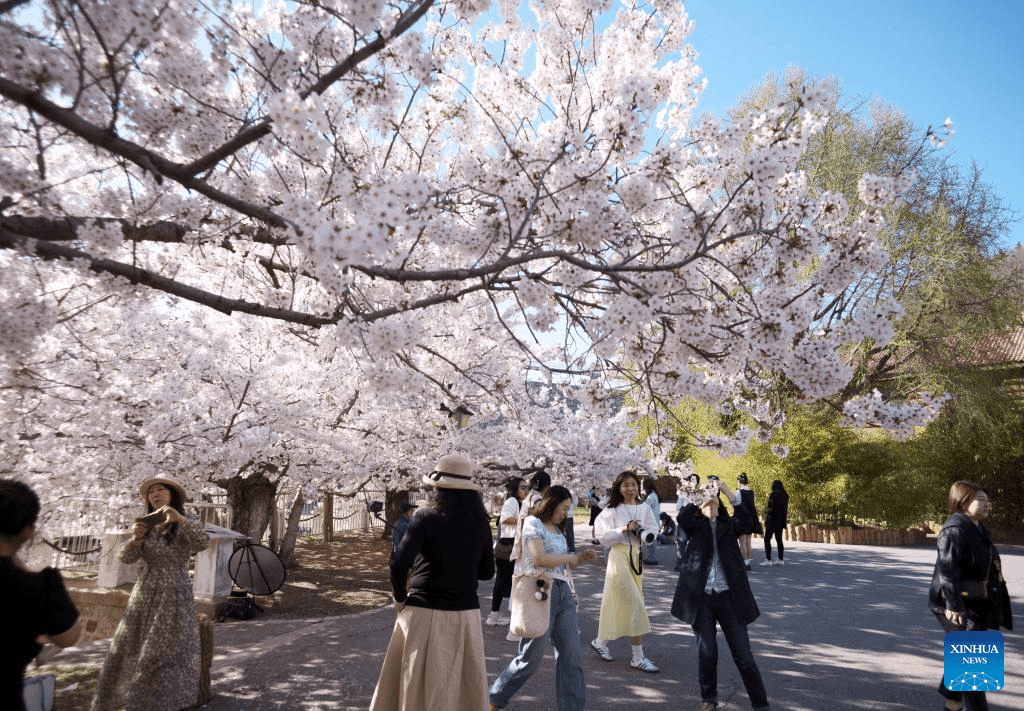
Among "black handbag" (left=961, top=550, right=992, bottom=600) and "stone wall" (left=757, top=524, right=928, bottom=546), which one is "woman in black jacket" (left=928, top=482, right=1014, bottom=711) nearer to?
"black handbag" (left=961, top=550, right=992, bottom=600)

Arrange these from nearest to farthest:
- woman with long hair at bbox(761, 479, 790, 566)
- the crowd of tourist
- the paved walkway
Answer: the crowd of tourist → the paved walkway → woman with long hair at bbox(761, 479, 790, 566)

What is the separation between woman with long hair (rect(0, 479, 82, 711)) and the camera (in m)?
2.34

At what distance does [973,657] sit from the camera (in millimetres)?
4164

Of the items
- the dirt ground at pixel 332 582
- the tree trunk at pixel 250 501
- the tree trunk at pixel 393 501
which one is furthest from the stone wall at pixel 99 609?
the tree trunk at pixel 393 501

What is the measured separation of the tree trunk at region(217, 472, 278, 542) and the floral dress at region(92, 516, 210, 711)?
6.01 meters

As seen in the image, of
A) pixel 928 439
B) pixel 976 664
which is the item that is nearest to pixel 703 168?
pixel 976 664

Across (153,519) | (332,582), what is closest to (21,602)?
(153,519)

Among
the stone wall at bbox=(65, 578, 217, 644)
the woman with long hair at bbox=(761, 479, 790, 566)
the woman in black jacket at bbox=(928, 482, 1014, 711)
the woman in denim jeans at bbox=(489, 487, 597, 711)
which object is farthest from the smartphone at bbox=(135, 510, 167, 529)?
the woman with long hair at bbox=(761, 479, 790, 566)

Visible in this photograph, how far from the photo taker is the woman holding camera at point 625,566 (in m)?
5.70

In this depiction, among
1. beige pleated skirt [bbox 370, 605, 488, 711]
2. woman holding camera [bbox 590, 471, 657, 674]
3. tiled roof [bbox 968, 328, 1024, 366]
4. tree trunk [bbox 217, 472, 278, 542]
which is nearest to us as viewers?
beige pleated skirt [bbox 370, 605, 488, 711]

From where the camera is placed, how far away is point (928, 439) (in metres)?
17.7

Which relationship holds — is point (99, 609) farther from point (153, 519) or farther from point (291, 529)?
point (291, 529)

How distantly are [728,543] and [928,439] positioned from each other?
641 inches

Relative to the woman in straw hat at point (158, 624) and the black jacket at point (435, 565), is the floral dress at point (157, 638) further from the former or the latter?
the black jacket at point (435, 565)
